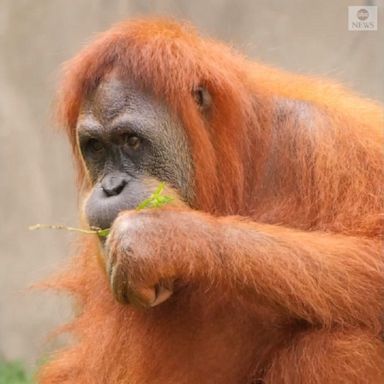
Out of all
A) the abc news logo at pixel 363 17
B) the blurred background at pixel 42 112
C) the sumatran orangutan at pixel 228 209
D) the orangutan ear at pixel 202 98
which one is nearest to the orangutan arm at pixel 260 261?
the sumatran orangutan at pixel 228 209

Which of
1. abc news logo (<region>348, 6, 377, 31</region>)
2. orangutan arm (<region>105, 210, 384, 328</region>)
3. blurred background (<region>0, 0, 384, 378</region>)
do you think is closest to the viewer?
orangutan arm (<region>105, 210, 384, 328</region>)

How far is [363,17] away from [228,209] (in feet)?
2.34

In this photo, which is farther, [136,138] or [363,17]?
[363,17]

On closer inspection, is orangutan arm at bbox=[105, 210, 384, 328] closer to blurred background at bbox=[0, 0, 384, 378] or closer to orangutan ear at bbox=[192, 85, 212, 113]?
orangutan ear at bbox=[192, 85, 212, 113]

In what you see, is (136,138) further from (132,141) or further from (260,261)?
(260,261)

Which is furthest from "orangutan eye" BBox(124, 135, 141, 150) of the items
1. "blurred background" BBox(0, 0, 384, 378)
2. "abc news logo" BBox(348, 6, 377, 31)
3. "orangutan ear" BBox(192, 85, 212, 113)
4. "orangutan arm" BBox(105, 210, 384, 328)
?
"blurred background" BBox(0, 0, 384, 378)

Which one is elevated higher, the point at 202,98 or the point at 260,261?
the point at 202,98

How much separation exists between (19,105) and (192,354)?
196 centimetres

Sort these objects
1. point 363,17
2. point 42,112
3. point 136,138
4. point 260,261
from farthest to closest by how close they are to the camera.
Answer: point 42,112 → point 363,17 → point 136,138 → point 260,261

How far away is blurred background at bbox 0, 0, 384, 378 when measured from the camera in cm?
380

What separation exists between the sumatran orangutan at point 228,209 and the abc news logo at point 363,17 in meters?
0.26

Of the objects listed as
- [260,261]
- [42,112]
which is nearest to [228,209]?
[260,261]

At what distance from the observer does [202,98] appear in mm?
2816

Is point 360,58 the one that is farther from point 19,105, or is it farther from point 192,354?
point 19,105
